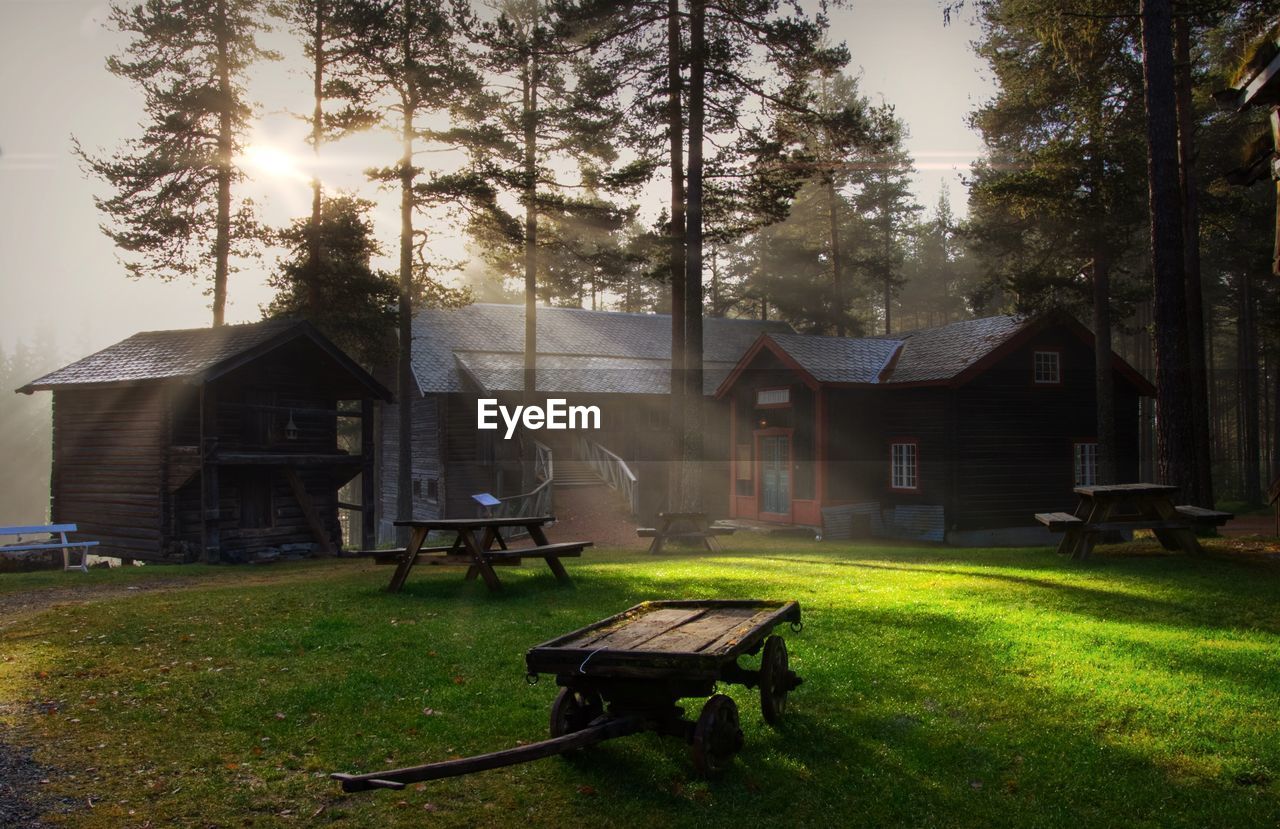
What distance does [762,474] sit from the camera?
1150 inches

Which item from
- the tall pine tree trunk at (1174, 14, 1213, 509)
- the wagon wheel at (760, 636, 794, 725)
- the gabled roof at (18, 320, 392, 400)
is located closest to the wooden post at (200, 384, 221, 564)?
the gabled roof at (18, 320, 392, 400)

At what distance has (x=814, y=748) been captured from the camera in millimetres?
5945

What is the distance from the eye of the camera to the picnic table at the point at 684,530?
19359mm

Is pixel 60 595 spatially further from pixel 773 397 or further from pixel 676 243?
pixel 773 397

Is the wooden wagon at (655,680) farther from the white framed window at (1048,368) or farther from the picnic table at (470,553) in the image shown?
the white framed window at (1048,368)

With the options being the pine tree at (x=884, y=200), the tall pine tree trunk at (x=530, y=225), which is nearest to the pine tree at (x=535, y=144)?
the tall pine tree trunk at (x=530, y=225)

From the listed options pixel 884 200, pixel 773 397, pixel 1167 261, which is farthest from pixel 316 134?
pixel 884 200

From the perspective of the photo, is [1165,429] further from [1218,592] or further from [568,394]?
[568,394]

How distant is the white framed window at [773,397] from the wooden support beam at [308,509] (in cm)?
1417

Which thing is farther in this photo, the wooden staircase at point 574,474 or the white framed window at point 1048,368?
the wooden staircase at point 574,474

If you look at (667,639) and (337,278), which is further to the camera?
(337,278)

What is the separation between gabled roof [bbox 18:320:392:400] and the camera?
19.2 metres

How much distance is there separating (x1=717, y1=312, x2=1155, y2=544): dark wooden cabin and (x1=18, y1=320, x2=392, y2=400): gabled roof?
1271 centimetres

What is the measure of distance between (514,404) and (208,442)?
1345cm
